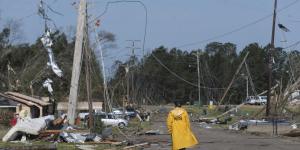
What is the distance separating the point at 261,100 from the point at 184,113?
10024cm

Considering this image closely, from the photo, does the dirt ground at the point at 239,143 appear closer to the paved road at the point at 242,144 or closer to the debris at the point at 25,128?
the paved road at the point at 242,144

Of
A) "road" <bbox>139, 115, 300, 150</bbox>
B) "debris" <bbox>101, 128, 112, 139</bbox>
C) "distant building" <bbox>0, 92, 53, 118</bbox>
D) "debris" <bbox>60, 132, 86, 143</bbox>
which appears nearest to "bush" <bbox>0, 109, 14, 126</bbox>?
"distant building" <bbox>0, 92, 53, 118</bbox>

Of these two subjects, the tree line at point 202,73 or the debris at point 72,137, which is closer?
the debris at point 72,137

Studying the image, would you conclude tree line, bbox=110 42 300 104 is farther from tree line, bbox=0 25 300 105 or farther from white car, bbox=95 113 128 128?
white car, bbox=95 113 128 128

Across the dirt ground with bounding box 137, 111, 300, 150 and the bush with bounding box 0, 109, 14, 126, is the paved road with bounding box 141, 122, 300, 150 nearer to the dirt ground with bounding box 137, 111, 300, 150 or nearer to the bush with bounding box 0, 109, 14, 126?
the dirt ground with bounding box 137, 111, 300, 150

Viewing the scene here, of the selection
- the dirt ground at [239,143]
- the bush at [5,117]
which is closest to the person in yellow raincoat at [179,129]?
the dirt ground at [239,143]

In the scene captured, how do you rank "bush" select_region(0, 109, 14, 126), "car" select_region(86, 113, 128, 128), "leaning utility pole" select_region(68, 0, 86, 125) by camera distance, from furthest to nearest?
"car" select_region(86, 113, 128, 128), "bush" select_region(0, 109, 14, 126), "leaning utility pole" select_region(68, 0, 86, 125)

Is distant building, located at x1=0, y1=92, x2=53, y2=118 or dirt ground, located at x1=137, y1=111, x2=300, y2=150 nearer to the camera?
dirt ground, located at x1=137, y1=111, x2=300, y2=150

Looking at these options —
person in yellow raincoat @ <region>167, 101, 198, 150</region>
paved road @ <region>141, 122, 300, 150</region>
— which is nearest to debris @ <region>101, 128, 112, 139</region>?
paved road @ <region>141, 122, 300, 150</region>

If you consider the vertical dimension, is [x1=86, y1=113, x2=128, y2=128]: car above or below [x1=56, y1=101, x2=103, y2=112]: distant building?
below

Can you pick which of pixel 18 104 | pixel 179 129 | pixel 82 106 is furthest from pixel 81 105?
pixel 179 129

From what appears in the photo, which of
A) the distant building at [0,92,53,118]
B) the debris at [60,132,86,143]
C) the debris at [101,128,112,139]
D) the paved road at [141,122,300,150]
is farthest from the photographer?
the distant building at [0,92,53,118]

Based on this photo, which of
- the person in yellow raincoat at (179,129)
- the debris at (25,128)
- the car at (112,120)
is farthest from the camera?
the car at (112,120)

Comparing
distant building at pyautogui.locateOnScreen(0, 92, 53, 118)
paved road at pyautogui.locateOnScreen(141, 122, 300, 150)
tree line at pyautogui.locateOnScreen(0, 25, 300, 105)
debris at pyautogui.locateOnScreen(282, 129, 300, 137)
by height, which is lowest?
paved road at pyautogui.locateOnScreen(141, 122, 300, 150)
